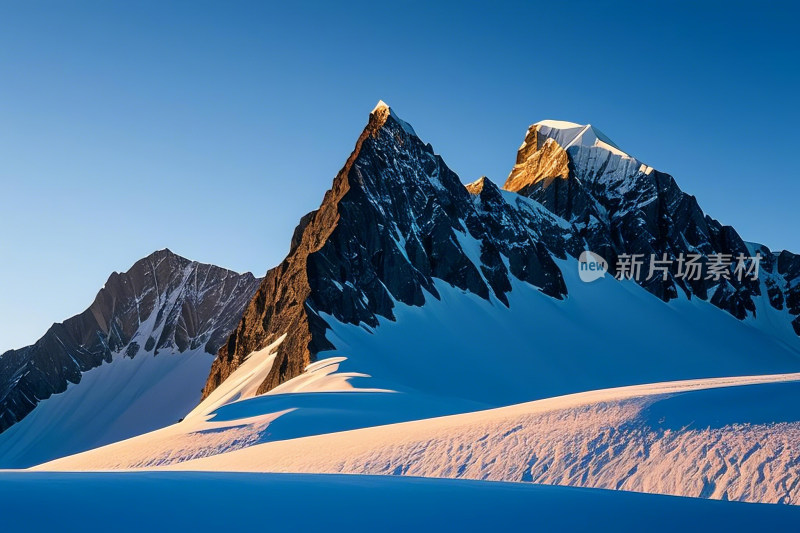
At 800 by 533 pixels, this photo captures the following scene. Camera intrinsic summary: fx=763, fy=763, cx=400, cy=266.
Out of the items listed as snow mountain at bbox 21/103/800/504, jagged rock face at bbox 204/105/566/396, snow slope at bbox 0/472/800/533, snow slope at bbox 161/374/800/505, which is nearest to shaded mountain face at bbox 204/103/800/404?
jagged rock face at bbox 204/105/566/396

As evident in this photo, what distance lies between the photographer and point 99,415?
18412 centimetres

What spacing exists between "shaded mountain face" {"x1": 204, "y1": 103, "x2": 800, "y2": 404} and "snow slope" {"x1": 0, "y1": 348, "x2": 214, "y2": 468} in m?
69.4

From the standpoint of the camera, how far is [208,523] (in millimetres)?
16312

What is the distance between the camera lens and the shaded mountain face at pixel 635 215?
6398 inches

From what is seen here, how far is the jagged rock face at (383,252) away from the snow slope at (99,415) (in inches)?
2719

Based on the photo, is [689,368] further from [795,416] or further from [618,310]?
[795,416]

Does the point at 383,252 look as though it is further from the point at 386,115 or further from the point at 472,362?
the point at 386,115

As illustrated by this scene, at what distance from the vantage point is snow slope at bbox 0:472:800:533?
1644cm

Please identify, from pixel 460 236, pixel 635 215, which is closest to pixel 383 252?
pixel 460 236

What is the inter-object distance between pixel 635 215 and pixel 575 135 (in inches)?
1292

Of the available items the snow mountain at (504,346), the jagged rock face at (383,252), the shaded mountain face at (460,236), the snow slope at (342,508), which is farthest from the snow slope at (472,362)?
the snow slope at (342,508)

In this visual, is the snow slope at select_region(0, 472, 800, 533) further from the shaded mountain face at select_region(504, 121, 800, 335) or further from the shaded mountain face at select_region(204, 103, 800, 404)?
the shaded mountain face at select_region(504, 121, 800, 335)

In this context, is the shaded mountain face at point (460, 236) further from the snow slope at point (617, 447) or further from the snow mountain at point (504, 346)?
the snow slope at point (617, 447)

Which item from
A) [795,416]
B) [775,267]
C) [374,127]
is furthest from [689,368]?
[795,416]
